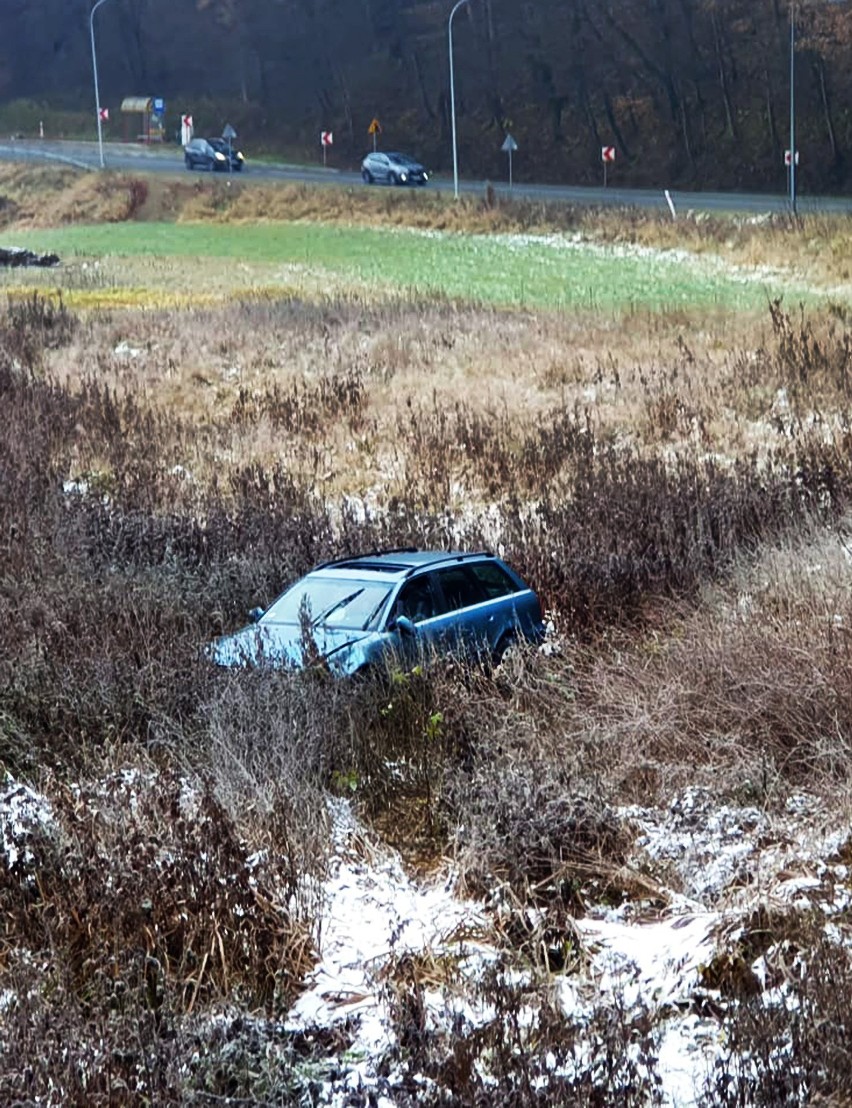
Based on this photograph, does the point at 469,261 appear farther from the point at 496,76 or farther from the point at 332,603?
the point at 496,76

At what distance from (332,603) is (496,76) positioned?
76.6 metres

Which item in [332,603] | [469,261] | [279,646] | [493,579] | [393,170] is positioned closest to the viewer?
[279,646]

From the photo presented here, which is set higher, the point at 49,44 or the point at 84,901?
the point at 49,44

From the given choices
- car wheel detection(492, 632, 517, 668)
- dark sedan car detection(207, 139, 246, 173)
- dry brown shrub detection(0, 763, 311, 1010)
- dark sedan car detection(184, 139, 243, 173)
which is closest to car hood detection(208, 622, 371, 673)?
car wheel detection(492, 632, 517, 668)

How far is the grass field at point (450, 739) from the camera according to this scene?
5.62m

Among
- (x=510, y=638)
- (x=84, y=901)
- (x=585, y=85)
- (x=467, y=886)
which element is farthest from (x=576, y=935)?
(x=585, y=85)

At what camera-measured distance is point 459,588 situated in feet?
36.6

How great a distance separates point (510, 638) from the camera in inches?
437

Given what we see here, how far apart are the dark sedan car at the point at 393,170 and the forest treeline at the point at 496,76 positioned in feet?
36.6

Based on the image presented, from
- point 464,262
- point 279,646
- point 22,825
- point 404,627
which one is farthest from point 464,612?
point 464,262

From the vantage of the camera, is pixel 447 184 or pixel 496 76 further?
pixel 496 76

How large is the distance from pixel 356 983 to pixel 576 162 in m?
70.2

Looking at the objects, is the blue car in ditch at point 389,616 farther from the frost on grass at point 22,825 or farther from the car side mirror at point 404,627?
the frost on grass at point 22,825

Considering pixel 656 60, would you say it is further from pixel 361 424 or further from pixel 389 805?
pixel 389 805
